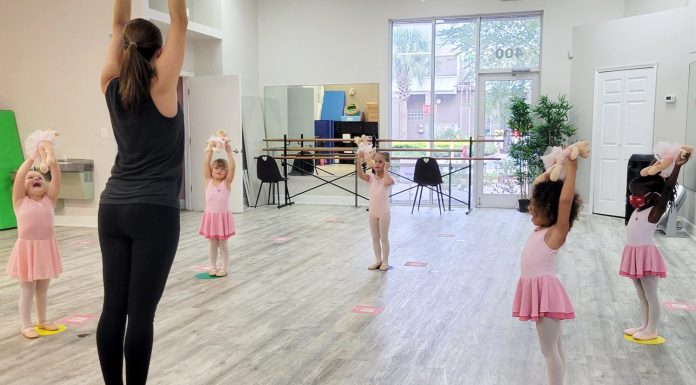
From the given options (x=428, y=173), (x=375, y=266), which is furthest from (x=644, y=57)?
(x=375, y=266)

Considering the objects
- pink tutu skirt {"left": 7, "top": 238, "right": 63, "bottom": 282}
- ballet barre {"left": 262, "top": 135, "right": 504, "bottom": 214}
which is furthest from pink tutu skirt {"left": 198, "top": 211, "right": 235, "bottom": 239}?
ballet barre {"left": 262, "top": 135, "right": 504, "bottom": 214}

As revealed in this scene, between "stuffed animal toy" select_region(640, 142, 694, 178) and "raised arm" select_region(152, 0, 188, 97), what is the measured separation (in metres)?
2.74

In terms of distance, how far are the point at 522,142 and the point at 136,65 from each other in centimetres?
842

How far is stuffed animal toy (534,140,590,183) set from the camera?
2.32 metres

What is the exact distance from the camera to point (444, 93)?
10.4m

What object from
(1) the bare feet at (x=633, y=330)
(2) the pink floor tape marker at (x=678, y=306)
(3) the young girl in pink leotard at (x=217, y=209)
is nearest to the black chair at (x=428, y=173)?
(3) the young girl in pink leotard at (x=217, y=209)

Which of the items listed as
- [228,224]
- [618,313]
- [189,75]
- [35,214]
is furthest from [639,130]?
[35,214]

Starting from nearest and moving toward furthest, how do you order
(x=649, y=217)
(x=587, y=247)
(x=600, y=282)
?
(x=649, y=217) → (x=600, y=282) → (x=587, y=247)

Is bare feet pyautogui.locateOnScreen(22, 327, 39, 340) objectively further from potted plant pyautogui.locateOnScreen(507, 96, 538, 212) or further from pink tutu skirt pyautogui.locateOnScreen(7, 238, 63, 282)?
potted plant pyautogui.locateOnScreen(507, 96, 538, 212)

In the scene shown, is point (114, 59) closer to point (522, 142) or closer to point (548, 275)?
point (548, 275)

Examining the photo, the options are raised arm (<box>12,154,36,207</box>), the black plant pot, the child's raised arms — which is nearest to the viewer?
the child's raised arms

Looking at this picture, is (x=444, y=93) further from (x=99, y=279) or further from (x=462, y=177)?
(x=99, y=279)

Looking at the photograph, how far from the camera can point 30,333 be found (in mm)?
3623

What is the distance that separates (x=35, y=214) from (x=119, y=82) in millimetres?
2168
